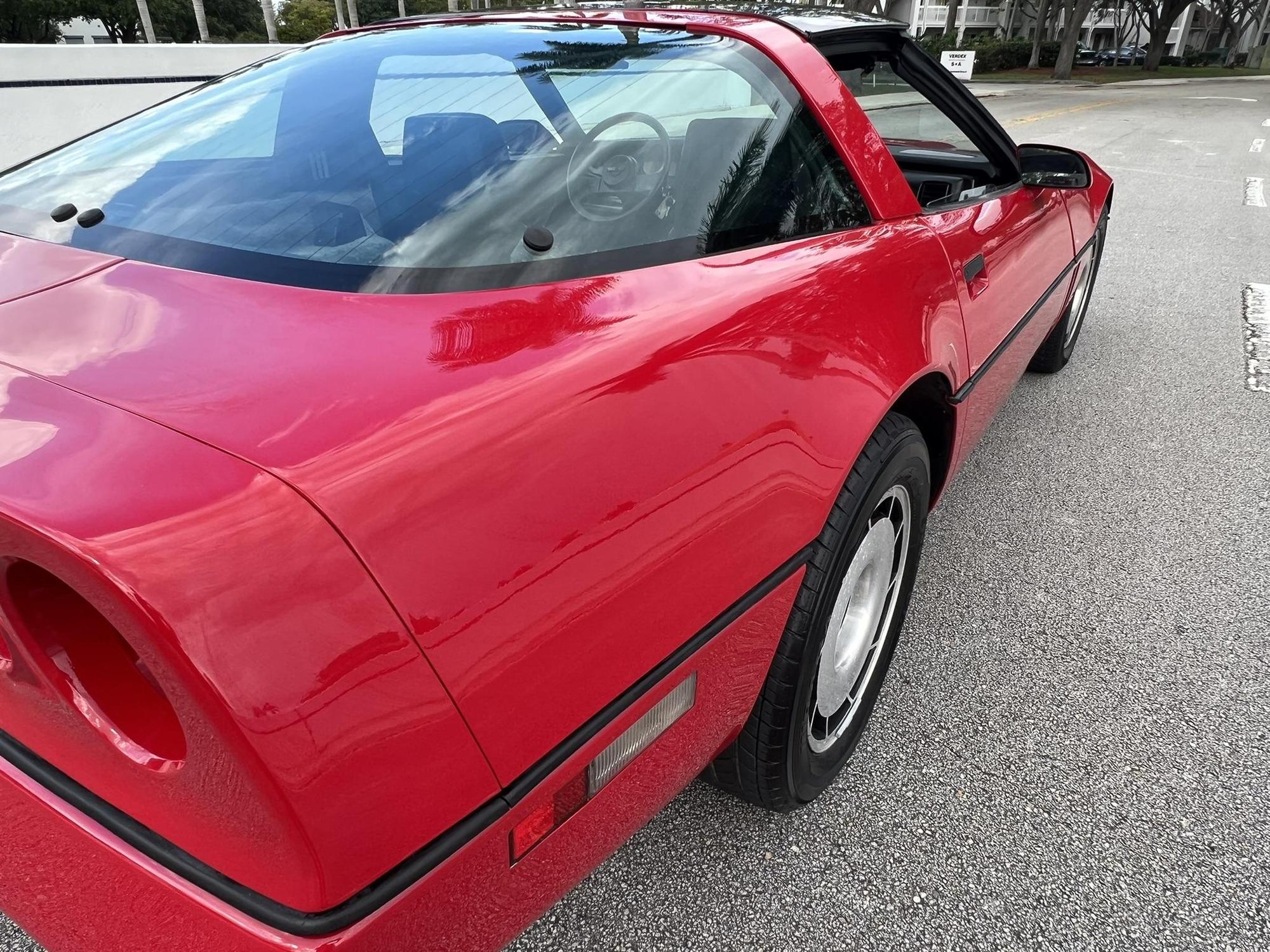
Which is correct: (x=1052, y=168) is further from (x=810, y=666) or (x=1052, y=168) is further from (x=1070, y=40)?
(x=1070, y=40)

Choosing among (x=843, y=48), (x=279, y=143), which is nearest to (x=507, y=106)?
(x=279, y=143)

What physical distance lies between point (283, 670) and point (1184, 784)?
1968 mm

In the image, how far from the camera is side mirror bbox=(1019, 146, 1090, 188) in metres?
2.50

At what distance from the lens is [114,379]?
36.8 inches

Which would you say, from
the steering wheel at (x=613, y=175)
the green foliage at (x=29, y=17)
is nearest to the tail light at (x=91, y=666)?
the steering wheel at (x=613, y=175)

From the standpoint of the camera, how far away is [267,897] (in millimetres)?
812

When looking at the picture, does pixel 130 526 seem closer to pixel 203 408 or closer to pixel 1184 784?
pixel 203 408

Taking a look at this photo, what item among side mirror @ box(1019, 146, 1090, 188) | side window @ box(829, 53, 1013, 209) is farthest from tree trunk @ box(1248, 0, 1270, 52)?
side mirror @ box(1019, 146, 1090, 188)

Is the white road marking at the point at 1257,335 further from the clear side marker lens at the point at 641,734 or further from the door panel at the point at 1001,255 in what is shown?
A: the clear side marker lens at the point at 641,734

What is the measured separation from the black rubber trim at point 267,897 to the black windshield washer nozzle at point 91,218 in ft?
2.67

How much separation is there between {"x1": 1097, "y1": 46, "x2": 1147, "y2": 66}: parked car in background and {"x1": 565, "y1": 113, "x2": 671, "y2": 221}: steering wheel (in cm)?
5479

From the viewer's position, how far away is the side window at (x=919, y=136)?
2209 millimetres

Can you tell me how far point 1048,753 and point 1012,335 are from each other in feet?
4.00

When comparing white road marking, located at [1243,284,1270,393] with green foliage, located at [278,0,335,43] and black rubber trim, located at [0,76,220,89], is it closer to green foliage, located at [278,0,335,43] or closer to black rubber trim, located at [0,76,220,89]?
black rubber trim, located at [0,76,220,89]
